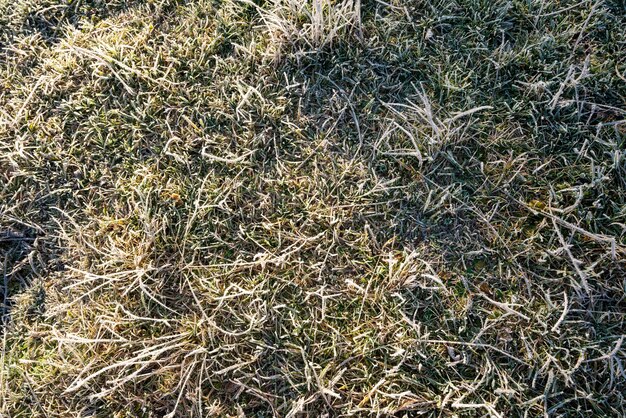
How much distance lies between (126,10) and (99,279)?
1152 millimetres

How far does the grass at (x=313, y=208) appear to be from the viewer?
A: 5.26ft

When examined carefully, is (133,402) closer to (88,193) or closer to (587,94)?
(88,193)

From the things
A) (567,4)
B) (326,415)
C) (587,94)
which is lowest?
(326,415)

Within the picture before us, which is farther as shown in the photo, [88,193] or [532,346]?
[88,193]

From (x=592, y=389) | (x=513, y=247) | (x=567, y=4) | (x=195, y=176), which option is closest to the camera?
(x=592, y=389)

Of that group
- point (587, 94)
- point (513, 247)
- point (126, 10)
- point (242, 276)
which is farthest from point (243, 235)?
point (587, 94)

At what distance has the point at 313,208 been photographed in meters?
1.80

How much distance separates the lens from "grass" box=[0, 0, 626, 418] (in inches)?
63.1

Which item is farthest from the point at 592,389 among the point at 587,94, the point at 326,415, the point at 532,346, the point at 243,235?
the point at 243,235

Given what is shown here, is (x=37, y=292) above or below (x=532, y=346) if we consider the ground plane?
above

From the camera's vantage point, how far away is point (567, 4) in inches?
78.9

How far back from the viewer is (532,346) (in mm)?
1592

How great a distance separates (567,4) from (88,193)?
2.01 meters

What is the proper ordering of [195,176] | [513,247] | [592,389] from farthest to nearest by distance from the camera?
[195,176]
[513,247]
[592,389]
